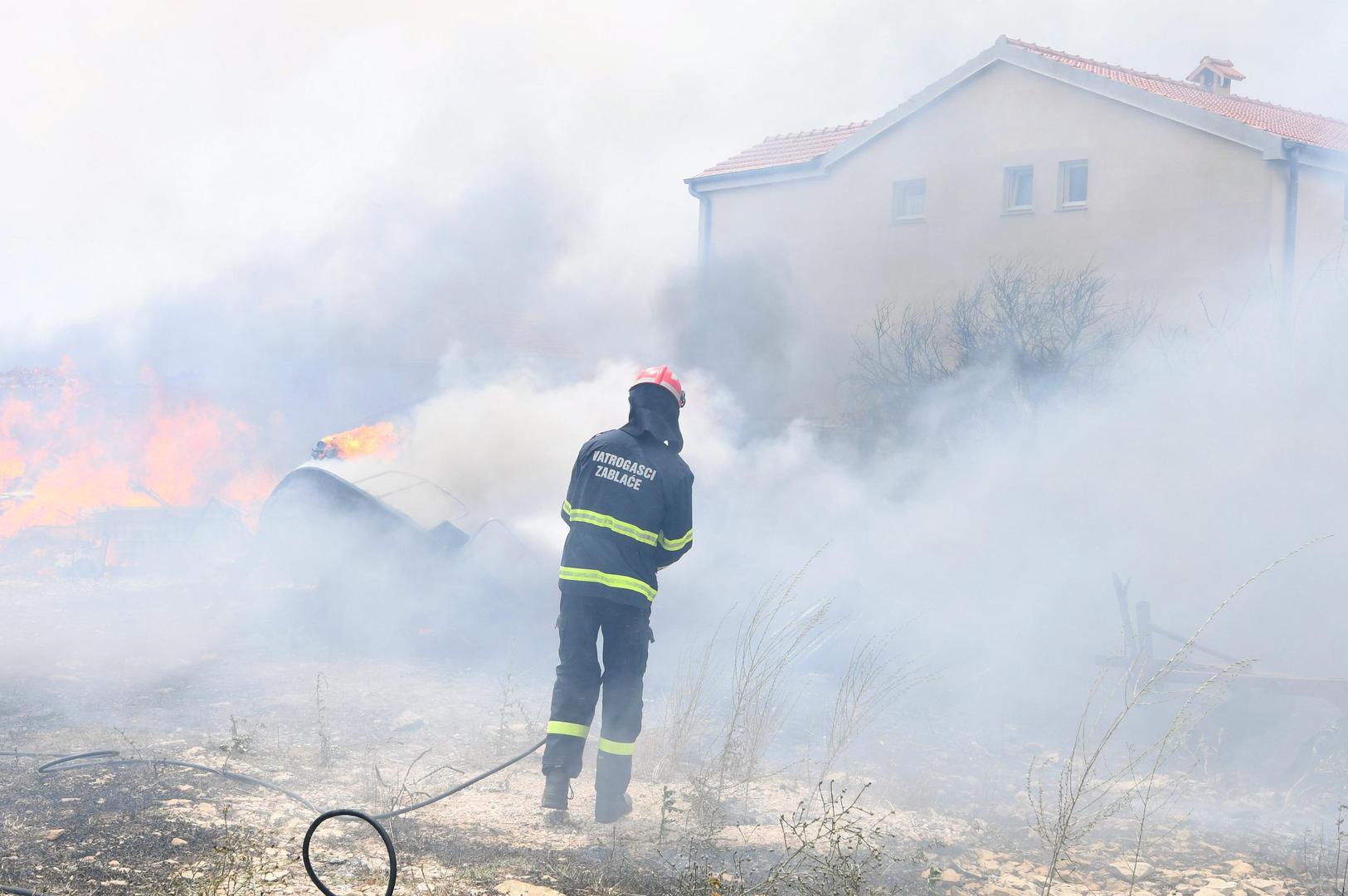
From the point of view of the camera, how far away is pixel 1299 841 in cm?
458

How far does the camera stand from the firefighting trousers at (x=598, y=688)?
4156 millimetres

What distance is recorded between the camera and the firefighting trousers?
416cm

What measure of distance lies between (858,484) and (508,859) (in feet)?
21.0

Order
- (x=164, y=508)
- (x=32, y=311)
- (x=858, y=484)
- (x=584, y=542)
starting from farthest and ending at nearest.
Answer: (x=32, y=311), (x=164, y=508), (x=858, y=484), (x=584, y=542)

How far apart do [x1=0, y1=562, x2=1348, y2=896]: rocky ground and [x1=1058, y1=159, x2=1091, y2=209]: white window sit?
32.7ft

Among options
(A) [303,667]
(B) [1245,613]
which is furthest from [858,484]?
(A) [303,667]

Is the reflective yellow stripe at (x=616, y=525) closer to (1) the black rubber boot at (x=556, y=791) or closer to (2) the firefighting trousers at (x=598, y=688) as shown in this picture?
(2) the firefighting trousers at (x=598, y=688)

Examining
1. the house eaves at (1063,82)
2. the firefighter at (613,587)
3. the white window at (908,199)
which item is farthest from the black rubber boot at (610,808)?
the white window at (908,199)

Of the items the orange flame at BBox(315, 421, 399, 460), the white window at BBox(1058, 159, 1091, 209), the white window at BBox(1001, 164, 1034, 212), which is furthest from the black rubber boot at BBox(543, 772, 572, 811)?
the white window at BBox(1001, 164, 1034, 212)

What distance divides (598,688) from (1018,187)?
40.5 feet

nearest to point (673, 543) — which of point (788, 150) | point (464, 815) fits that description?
point (464, 815)

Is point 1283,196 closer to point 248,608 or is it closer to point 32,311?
point 248,608

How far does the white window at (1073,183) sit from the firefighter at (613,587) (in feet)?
37.1

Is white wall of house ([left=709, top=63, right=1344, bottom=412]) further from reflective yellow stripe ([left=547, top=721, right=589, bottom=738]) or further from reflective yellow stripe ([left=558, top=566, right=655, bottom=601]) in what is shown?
reflective yellow stripe ([left=547, top=721, right=589, bottom=738])
